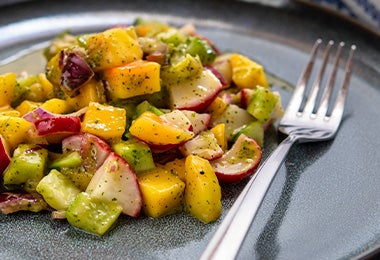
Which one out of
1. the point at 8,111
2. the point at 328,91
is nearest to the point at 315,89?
the point at 328,91

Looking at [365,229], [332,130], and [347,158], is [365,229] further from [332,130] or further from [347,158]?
[332,130]

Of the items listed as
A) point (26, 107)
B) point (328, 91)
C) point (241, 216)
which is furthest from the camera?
point (328, 91)

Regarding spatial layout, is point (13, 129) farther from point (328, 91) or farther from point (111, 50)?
point (328, 91)

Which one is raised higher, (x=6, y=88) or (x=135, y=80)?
(x=135, y=80)

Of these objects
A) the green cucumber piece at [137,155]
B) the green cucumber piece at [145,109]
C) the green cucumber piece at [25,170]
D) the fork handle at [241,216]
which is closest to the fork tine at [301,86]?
the fork handle at [241,216]

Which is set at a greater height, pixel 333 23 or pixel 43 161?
pixel 333 23

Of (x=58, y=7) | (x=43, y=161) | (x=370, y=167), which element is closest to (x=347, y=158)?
(x=370, y=167)
